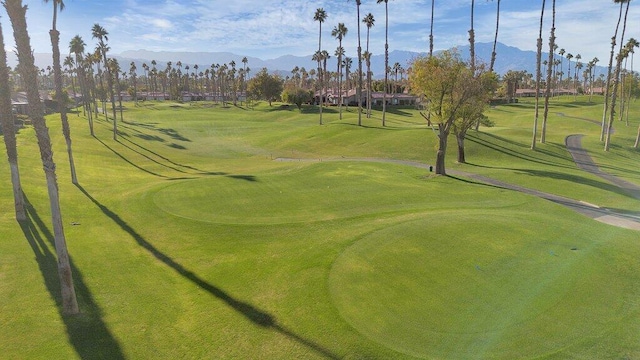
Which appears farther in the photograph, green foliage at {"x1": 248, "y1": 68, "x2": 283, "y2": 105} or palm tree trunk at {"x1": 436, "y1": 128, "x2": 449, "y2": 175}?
green foliage at {"x1": 248, "y1": 68, "x2": 283, "y2": 105}

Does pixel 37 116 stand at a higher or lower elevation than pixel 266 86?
lower

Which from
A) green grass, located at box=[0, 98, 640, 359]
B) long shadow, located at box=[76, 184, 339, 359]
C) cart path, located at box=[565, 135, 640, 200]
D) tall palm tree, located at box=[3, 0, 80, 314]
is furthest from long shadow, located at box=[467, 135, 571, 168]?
tall palm tree, located at box=[3, 0, 80, 314]

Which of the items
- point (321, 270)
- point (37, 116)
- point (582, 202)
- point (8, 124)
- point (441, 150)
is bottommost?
point (582, 202)

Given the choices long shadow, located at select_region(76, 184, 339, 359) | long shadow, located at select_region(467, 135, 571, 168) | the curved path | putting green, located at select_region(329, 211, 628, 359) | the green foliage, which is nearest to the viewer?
putting green, located at select_region(329, 211, 628, 359)

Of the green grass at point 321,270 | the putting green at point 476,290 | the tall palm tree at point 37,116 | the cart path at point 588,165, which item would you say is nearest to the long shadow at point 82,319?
the green grass at point 321,270

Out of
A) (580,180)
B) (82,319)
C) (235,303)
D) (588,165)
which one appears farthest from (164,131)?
(235,303)

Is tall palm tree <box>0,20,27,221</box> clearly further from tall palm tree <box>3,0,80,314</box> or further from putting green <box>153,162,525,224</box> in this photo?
tall palm tree <box>3,0,80,314</box>

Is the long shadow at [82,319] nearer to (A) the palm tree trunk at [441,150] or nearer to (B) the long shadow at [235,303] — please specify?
(B) the long shadow at [235,303]

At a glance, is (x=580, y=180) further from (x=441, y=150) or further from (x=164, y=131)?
(x=164, y=131)

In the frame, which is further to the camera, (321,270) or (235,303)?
(321,270)
